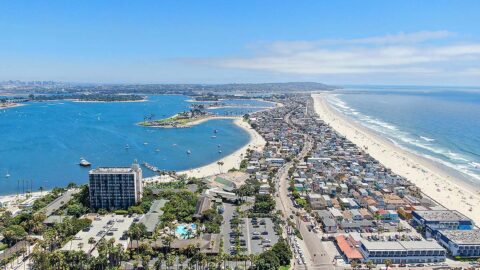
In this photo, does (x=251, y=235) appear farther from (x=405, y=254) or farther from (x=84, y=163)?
(x=84, y=163)

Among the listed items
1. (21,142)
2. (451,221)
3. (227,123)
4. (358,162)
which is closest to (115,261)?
(451,221)

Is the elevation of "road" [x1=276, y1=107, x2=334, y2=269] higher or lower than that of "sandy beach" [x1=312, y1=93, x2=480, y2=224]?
lower

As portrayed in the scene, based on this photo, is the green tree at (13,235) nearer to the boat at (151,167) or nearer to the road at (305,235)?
the road at (305,235)

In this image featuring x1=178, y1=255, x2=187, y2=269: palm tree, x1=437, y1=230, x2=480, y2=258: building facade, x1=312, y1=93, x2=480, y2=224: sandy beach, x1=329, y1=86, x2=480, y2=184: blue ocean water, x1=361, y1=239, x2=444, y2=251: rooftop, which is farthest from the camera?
x1=329, y1=86, x2=480, y2=184: blue ocean water

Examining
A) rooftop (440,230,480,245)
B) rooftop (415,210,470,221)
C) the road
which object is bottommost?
the road

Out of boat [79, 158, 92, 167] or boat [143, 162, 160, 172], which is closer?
boat [143, 162, 160, 172]

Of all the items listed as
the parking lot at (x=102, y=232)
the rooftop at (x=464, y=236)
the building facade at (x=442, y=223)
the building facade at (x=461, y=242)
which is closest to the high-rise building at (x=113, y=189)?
the parking lot at (x=102, y=232)

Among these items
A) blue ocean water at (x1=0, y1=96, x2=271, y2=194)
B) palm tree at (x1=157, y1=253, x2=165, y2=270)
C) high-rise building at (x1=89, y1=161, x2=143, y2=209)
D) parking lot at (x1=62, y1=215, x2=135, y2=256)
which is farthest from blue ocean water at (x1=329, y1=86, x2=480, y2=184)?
parking lot at (x1=62, y1=215, x2=135, y2=256)

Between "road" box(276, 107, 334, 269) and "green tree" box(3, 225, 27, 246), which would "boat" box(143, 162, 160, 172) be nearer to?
"road" box(276, 107, 334, 269)
